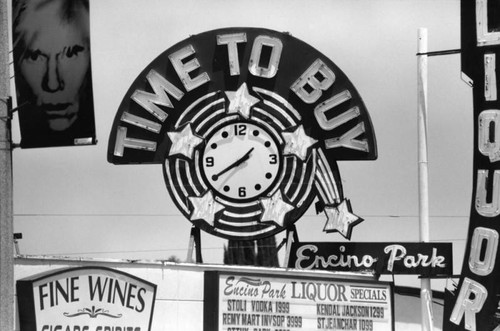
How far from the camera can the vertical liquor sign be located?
1706 cm

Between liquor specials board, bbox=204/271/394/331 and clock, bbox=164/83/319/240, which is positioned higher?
clock, bbox=164/83/319/240

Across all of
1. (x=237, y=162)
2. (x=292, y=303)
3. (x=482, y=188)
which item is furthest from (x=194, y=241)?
(x=482, y=188)

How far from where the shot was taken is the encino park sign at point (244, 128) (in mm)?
18141

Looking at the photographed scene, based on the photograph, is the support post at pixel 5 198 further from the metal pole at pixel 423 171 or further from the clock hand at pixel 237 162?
the metal pole at pixel 423 171

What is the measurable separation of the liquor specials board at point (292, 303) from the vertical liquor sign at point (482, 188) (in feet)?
4.48

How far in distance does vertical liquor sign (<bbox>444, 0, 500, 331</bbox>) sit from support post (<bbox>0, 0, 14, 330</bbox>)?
7.71 m

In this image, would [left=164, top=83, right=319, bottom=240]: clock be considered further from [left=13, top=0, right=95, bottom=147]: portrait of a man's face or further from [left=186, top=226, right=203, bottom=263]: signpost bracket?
[left=13, top=0, right=95, bottom=147]: portrait of a man's face

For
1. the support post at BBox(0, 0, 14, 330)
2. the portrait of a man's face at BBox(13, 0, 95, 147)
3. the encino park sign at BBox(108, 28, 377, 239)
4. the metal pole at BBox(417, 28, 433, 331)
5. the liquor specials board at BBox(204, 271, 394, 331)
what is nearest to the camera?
the support post at BBox(0, 0, 14, 330)

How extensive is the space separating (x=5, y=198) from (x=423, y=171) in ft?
24.8

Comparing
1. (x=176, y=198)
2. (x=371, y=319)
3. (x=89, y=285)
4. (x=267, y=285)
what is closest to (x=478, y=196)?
(x=371, y=319)

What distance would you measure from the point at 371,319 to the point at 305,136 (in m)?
3.57

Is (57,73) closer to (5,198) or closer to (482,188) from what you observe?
(5,198)

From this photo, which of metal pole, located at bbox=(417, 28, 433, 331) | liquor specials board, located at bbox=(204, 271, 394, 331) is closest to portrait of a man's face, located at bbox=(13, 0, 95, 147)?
liquor specials board, located at bbox=(204, 271, 394, 331)

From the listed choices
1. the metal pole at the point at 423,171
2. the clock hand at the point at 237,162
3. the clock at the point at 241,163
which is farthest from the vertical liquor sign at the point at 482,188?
the clock hand at the point at 237,162
